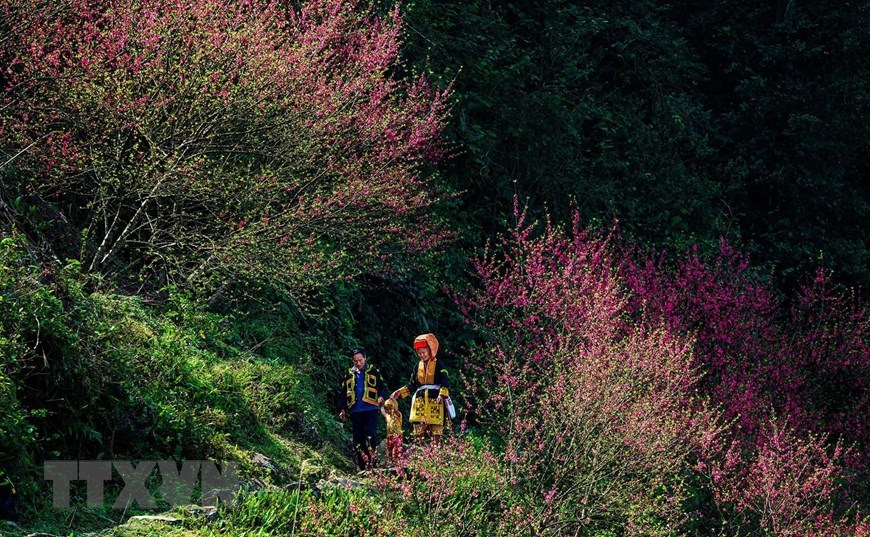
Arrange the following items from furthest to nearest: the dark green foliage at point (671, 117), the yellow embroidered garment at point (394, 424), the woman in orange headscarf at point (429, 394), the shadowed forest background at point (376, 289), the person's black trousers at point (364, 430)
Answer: the dark green foliage at point (671, 117), the person's black trousers at point (364, 430), the yellow embroidered garment at point (394, 424), the woman in orange headscarf at point (429, 394), the shadowed forest background at point (376, 289)

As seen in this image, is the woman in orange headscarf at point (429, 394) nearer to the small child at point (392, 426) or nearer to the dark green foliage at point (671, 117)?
the small child at point (392, 426)

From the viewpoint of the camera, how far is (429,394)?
32.4 feet

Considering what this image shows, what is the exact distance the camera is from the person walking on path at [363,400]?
10.1 meters

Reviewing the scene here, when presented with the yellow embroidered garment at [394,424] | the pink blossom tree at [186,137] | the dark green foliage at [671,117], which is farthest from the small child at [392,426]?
the dark green foliage at [671,117]

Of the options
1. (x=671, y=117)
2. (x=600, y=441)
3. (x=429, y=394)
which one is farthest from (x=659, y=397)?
(x=671, y=117)

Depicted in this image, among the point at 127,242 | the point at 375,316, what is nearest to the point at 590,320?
the point at 375,316

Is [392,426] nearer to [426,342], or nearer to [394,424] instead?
[394,424]

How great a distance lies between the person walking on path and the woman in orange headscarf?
0.80ft

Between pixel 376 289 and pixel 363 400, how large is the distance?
4.68 m

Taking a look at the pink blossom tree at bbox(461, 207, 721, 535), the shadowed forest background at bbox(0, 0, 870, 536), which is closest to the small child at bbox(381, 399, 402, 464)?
the shadowed forest background at bbox(0, 0, 870, 536)

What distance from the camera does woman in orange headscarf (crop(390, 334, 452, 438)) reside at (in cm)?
984

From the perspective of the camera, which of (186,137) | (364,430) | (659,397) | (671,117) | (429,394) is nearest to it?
(429,394)

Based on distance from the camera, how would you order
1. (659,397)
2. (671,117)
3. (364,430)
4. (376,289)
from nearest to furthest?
(364,430)
(659,397)
(376,289)
(671,117)

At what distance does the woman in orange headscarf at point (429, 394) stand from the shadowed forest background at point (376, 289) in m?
0.44
